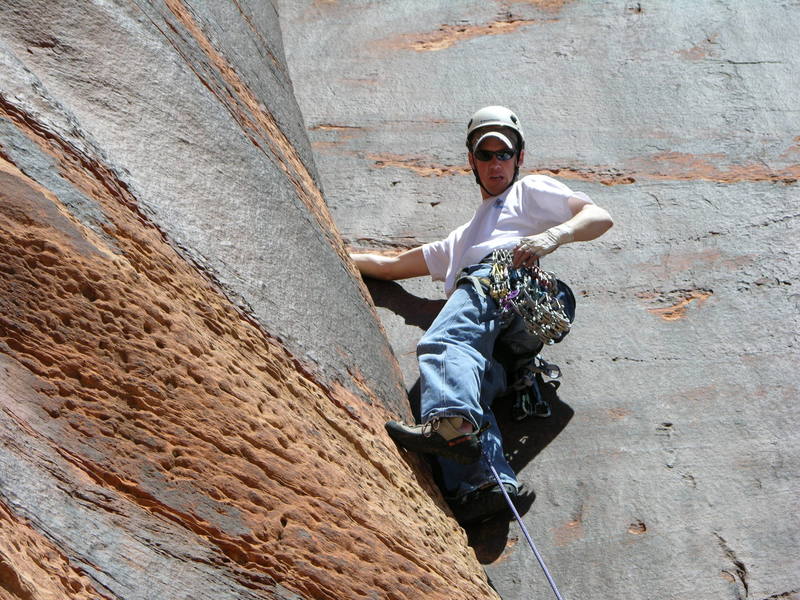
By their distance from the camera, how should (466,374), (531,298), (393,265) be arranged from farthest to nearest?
(393,265) < (531,298) < (466,374)

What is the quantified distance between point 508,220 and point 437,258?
34 cm

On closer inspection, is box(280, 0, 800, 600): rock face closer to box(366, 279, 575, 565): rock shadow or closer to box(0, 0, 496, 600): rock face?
box(366, 279, 575, 565): rock shadow

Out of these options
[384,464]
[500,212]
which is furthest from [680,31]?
[384,464]

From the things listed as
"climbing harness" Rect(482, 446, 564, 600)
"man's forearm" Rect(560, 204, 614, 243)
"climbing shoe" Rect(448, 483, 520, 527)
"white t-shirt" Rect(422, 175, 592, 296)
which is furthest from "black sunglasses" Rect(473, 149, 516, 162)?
"climbing shoe" Rect(448, 483, 520, 527)

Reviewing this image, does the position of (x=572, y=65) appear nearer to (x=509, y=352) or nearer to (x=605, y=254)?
(x=605, y=254)

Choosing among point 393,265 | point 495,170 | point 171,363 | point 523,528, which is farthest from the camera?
point 393,265

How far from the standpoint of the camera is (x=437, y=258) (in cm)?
435

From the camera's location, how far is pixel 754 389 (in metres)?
3.98

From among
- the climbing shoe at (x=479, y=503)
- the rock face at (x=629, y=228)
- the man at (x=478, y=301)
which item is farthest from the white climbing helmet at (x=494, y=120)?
the climbing shoe at (x=479, y=503)

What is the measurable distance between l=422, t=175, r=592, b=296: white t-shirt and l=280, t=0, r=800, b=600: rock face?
31 centimetres

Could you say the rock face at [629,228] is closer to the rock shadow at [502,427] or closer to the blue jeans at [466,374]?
the rock shadow at [502,427]

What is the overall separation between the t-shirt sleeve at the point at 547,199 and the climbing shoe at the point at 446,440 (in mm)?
962

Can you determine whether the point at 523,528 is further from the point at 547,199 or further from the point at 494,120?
the point at 494,120

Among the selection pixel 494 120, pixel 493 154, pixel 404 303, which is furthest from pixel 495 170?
pixel 404 303
